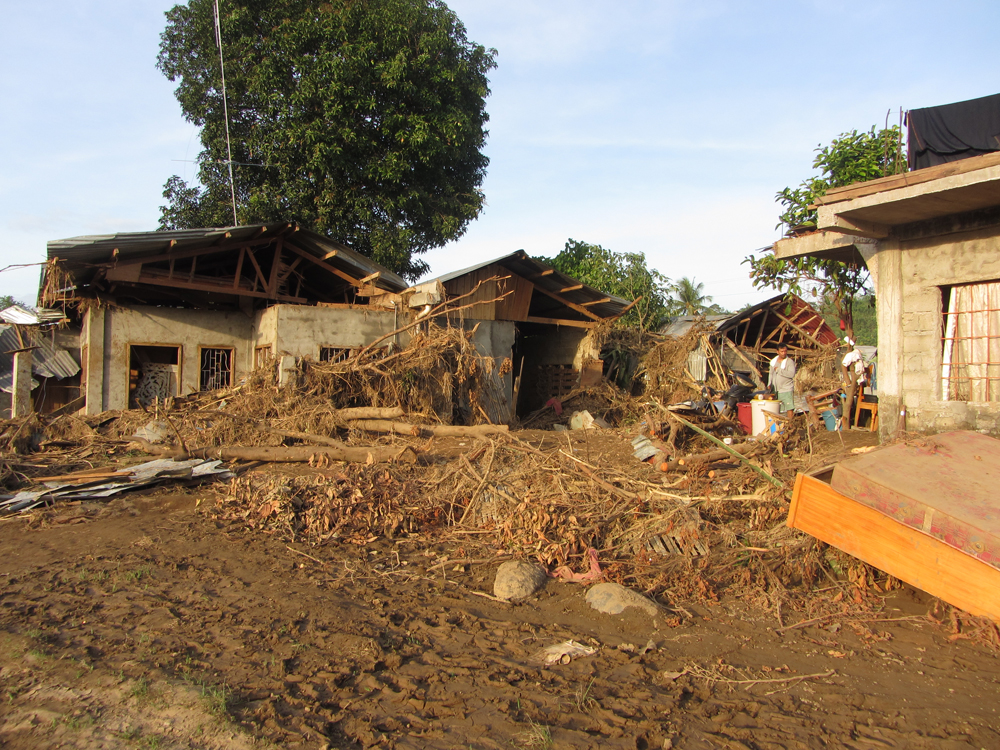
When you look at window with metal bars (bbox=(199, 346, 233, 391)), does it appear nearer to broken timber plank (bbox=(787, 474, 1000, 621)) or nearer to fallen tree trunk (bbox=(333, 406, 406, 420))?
fallen tree trunk (bbox=(333, 406, 406, 420))

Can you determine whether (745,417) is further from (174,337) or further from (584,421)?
(174,337)

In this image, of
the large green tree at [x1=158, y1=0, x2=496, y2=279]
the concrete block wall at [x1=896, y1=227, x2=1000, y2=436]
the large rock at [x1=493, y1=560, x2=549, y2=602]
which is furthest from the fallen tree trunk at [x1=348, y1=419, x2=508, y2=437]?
the large green tree at [x1=158, y1=0, x2=496, y2=279]

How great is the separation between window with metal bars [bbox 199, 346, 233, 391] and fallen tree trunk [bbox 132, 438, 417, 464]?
507 centimetres

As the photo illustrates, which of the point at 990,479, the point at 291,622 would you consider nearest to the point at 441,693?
the point at 291,622

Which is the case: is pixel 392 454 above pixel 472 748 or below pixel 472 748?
above

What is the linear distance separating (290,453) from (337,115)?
11173 millimetres

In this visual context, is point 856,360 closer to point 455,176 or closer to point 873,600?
point 873,600

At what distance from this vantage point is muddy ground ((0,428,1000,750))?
3137mm

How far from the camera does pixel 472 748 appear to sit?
3010mm

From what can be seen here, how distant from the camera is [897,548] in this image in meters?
4.15

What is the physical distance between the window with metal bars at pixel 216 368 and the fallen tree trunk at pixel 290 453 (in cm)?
507

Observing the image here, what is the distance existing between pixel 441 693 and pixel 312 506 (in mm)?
3663

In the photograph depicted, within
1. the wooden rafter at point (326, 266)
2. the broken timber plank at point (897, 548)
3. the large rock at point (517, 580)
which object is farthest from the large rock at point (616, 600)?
the wooden rafter at point (326, 266)

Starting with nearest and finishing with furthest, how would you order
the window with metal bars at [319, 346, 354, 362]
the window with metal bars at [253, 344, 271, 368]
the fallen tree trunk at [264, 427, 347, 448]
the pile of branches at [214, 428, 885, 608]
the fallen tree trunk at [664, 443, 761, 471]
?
the pile of branches at [214, 428, 885, 608]
the fallen tree trunk at [664, 443, 761, 471]
the fallen tree trunk at [264, 427, 347, 448]
the window with metal bars at [319, 346, 354, 362]
the window with metal bars at [253, 344, 271, 368]
